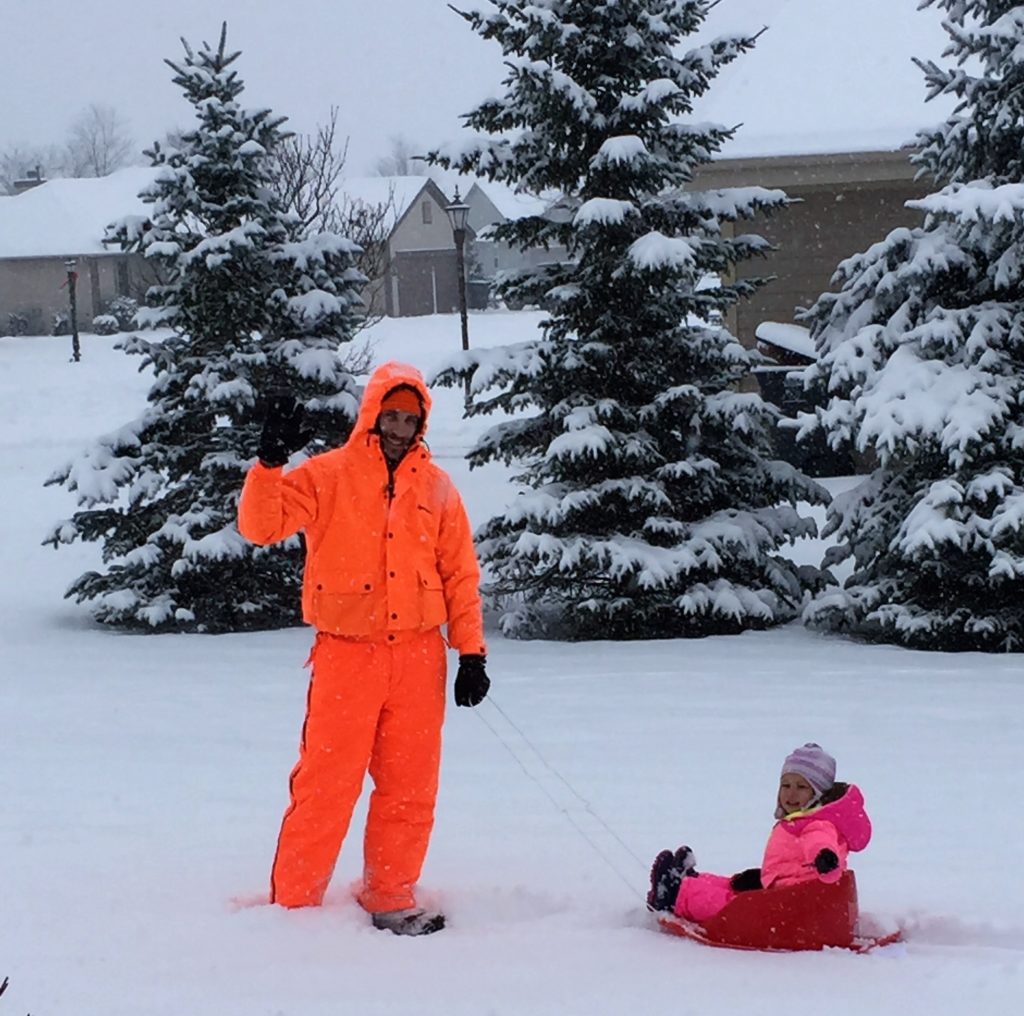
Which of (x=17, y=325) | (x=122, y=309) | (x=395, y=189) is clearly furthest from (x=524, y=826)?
(x=395, y=189)

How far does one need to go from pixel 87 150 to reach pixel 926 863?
11407 cm

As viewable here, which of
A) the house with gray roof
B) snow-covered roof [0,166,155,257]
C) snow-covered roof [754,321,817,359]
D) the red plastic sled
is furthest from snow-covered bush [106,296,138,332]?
the red plastic sled

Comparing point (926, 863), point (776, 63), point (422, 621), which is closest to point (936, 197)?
point (926, 863)

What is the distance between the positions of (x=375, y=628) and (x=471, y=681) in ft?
1.18

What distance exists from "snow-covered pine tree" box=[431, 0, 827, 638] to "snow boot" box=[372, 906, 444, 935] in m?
5.85

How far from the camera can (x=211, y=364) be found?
39.2ft

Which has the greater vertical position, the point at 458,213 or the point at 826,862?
the point at 458,213

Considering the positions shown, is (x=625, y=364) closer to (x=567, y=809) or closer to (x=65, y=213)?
(x=567, y=809)

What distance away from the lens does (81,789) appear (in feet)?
22.9

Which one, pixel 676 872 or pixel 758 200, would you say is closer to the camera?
pixel 676 872

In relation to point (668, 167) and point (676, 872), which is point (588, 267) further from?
point (676, 872)

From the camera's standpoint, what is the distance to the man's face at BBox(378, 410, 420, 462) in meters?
5.01

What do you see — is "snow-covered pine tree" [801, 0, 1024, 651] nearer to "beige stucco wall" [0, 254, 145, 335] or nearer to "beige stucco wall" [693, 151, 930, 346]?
"beige stucco wall" [693, 151, 930, 346]

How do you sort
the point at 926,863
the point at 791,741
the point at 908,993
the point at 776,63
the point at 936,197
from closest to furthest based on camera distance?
1. the point at 908,993
2. the point at 926,863
3. the point at 791,741
4. the point at 936,197
5. the point at 776,63
